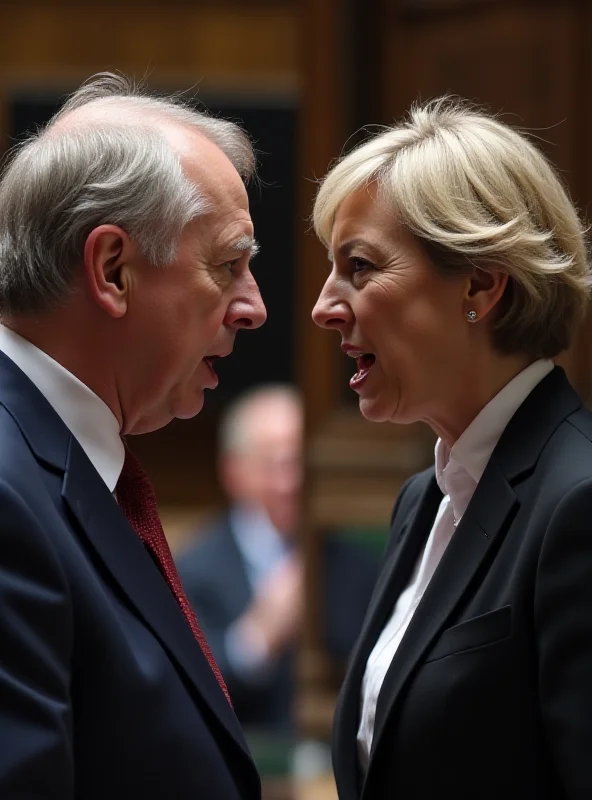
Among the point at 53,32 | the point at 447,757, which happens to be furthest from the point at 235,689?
the point at 53,32

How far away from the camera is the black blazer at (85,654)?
1.56 metres

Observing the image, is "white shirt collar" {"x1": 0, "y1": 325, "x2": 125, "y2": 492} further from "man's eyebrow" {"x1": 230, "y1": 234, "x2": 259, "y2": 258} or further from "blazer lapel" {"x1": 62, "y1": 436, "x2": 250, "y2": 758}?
"man's eyebrow" {"x1": 230, "y1": 234, "x2": 259, "y2": 258}

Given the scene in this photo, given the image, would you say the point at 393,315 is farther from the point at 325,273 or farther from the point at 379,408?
the point at 325,273

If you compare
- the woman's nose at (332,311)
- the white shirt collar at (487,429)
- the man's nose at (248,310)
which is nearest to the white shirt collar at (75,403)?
the man's nose at (248,310)

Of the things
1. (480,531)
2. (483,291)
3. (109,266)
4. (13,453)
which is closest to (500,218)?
(483,291)

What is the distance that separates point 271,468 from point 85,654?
3.80 m

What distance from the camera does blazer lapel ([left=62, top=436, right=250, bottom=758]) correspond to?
177 cm

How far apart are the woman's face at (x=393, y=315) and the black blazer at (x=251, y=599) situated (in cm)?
267

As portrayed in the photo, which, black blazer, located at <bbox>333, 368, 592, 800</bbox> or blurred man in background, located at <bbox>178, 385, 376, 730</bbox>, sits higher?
black blazer, located at <bbox>333, 368, 592, 800</bbox>

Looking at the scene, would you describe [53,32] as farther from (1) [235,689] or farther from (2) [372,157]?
(2) [372,157]

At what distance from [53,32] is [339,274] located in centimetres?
489

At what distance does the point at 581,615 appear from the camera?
68.4 inches

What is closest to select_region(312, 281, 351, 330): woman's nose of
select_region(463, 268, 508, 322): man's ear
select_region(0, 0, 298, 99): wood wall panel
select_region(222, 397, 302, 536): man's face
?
select_region(463, 268, 508, 322): man's ear

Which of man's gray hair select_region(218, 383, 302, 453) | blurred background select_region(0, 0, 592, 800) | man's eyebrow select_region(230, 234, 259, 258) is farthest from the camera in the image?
man's gray hair select_region(218, 383, 302, 453)
